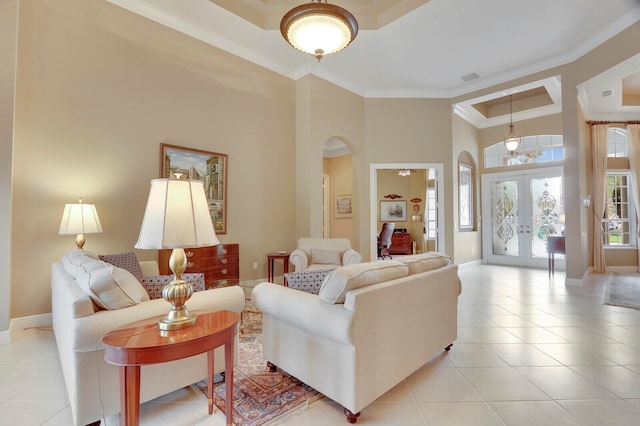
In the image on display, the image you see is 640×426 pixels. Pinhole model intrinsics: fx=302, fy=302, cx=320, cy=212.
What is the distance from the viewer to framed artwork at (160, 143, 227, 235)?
13.4ft

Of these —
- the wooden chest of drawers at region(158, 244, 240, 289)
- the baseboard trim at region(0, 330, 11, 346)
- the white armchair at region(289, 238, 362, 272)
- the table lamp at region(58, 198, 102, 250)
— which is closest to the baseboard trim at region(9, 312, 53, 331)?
the baseboard trim at region(0, 330, 11, 346)

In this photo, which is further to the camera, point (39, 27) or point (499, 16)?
point (499, 16)

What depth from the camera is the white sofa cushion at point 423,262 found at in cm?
234

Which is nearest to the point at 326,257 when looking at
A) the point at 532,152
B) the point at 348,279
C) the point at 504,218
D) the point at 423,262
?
the point at 423,262

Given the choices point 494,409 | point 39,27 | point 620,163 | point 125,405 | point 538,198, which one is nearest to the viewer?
point 125,405

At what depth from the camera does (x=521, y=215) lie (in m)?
7.60

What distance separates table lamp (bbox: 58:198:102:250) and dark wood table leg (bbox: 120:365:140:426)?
96.5 inches

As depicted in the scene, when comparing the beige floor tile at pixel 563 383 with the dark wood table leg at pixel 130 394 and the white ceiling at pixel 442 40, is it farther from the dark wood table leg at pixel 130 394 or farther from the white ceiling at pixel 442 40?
the white ceiling at pixel 442 40

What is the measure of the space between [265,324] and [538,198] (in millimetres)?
7722

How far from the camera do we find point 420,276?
2283 mm

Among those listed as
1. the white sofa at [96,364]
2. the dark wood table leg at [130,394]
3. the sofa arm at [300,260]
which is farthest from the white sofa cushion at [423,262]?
the sofa arm at [300,260]

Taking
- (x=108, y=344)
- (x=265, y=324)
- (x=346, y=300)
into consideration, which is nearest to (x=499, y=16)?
(x=346, y=300)

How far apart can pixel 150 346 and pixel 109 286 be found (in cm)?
58

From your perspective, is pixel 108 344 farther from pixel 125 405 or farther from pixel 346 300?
pixel 346 300
